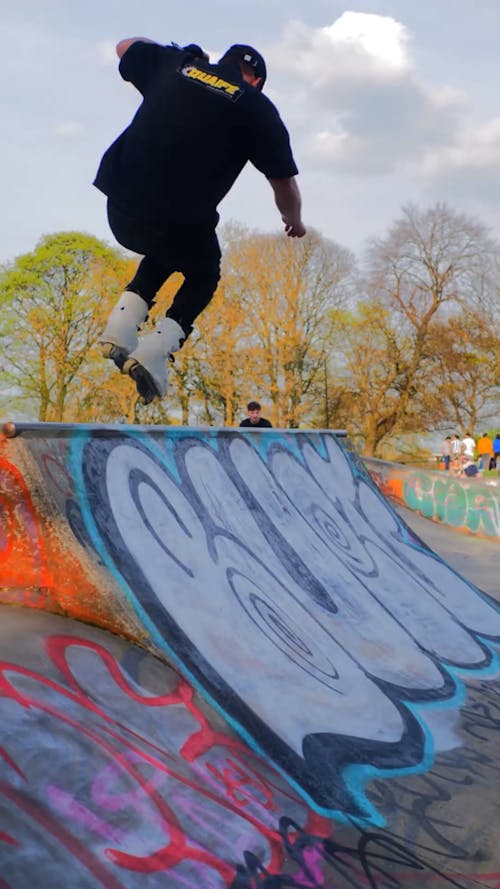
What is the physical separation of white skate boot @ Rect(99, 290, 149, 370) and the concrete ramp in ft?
1.63

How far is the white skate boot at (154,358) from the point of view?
3738 mm

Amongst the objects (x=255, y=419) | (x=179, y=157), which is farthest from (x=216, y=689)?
(x=255, y=419)

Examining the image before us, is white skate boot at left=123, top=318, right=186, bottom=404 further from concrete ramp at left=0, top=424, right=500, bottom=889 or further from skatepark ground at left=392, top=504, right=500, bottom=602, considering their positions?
skatepark ground at left=392, top=504, right=500, bottom=602

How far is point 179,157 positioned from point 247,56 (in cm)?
61

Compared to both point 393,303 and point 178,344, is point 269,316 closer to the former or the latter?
point 393,303

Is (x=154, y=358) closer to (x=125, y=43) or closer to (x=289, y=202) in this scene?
(x=289, y=202)

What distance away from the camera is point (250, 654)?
108 inches

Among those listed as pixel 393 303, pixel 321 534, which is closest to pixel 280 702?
pixel 321 534

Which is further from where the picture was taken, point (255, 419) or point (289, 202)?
point (255, 419)

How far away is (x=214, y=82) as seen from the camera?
11.1 ft

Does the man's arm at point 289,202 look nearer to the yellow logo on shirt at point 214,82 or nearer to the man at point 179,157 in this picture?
the man at point 179,157

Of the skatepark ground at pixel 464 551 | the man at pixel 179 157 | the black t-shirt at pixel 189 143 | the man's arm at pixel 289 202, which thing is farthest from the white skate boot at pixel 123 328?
the skatepark ground at pixel 464 551

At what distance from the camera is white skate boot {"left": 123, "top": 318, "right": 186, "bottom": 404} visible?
3.74 meters

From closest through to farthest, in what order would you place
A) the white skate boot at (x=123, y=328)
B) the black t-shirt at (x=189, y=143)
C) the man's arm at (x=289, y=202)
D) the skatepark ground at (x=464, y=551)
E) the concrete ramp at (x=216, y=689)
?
the concrete ramp at (x=216, y=689)
the black t-shirt at (x=189, y=143)
the man's arm at (x=289, y=202)
the white skate boot at (x=123, y=328)
the skatepark ground at (x=464, y=551)
